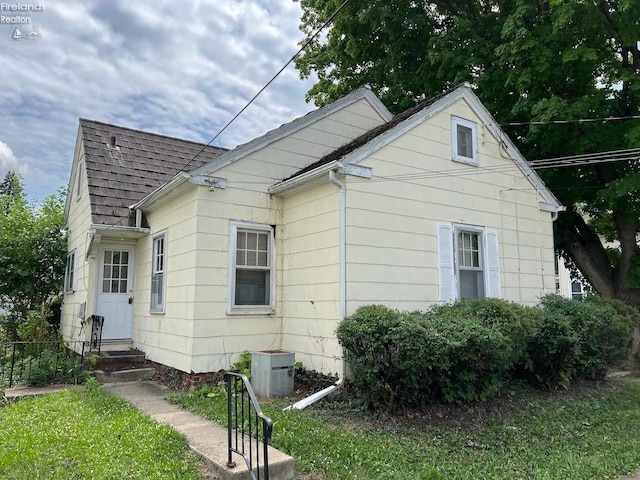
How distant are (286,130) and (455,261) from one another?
4.14m

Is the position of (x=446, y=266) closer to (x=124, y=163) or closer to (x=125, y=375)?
(x=125, y=375)

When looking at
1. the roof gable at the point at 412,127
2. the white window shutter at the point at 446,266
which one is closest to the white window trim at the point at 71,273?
the roof gable at the point at 412,127

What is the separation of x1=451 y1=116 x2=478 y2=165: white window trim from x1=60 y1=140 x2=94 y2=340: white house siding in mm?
7917

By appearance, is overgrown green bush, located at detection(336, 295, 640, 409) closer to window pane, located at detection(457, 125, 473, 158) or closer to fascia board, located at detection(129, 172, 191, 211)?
window pane, located at detection(457, 125, 473, 158)

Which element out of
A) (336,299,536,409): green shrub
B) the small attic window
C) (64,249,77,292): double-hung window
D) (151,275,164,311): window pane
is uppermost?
the small attic window

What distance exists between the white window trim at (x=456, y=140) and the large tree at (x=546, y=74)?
6.69 ft

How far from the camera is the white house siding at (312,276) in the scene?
7246 mm

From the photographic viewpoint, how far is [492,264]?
29.3 feet

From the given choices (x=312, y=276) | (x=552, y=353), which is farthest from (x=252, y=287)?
(x=552, y=353)

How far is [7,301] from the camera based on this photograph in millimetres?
12945

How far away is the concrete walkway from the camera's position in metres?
4.05

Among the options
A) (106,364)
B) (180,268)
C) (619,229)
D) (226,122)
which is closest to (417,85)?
(619,229)

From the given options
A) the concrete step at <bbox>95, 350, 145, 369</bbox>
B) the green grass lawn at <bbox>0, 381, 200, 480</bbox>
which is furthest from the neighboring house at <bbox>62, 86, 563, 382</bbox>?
the green grass lawn at <bbox>0, 381, 200, 480</bbox>

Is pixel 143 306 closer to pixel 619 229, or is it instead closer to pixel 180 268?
pixel 180 268
